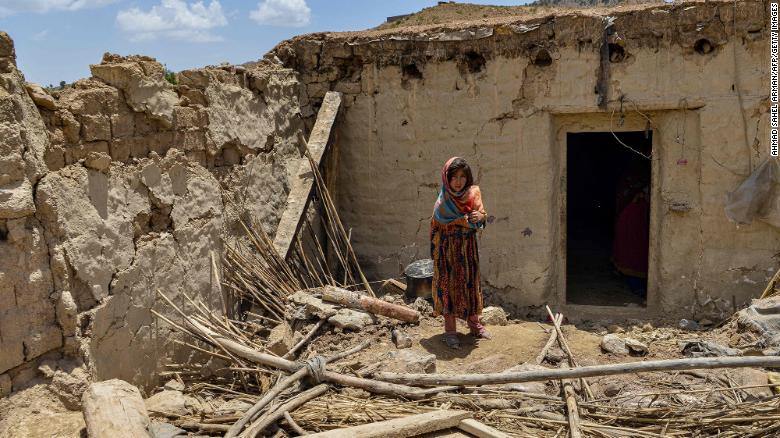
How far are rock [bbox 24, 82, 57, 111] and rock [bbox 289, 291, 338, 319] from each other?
2.36 metres

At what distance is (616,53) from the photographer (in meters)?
5.66

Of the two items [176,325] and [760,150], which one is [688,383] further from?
[176,325]

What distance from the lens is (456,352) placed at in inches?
193

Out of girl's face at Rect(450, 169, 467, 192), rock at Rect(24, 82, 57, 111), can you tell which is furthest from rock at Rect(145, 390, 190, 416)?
girl's face at Rect(450, 169, 467, 192)

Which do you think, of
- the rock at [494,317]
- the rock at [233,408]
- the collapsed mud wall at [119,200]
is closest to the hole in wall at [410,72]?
the collapsed mud wall at [119,200]

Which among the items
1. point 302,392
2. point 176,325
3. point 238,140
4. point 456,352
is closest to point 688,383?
point 456,352

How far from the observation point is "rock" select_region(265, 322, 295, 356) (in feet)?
15.2

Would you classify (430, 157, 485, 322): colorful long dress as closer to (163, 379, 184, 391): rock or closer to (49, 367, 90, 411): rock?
(163, 379, 184, 391): rock

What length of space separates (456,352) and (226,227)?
205 centimetres

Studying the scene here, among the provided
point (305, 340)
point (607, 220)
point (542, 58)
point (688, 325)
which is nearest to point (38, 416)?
point (305, 340)

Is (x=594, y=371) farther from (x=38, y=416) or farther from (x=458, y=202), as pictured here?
(x=38, y=416)

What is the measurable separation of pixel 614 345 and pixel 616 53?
2503 millimetres

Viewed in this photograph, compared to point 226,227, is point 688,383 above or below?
below

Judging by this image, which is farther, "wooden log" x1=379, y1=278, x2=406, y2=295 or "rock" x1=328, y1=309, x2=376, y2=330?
"wooden log" x1=379, y1=278, x2=406, y2=295
